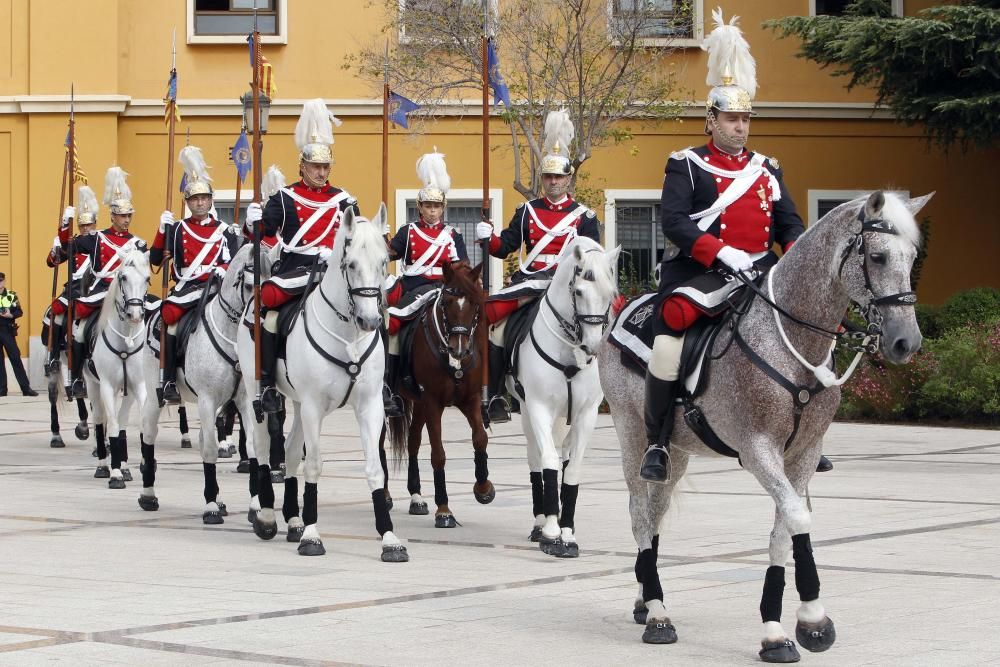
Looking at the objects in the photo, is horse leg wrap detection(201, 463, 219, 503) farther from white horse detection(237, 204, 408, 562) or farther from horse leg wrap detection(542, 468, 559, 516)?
horse leg wrap detection(542, 468, 559, 516)

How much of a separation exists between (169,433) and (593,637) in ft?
52.6

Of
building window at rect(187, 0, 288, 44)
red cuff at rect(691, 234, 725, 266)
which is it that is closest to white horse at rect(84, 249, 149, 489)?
red cuff at rect(691, 234, 725, 266)

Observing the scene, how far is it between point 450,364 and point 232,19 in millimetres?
20353

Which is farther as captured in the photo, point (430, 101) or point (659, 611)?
point (430, 101)

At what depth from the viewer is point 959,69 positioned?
2611 centimetres

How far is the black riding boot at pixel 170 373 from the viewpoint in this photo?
14.9 metres

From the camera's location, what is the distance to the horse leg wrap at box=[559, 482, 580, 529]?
1176cm

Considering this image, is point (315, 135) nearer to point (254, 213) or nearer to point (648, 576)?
point (254, 213)

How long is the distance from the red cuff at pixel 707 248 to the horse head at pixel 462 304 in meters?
4.39

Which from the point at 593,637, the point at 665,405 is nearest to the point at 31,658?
the point at 593,637

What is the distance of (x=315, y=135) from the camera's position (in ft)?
42.0

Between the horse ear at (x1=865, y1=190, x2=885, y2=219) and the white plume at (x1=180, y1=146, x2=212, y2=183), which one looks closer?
the horse ear at (x1=865, y1=190, x2=885, y2=219)

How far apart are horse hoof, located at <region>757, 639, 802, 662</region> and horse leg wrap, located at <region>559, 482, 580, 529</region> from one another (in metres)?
3.92

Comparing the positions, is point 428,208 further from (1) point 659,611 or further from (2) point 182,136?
(2) point 182,136
